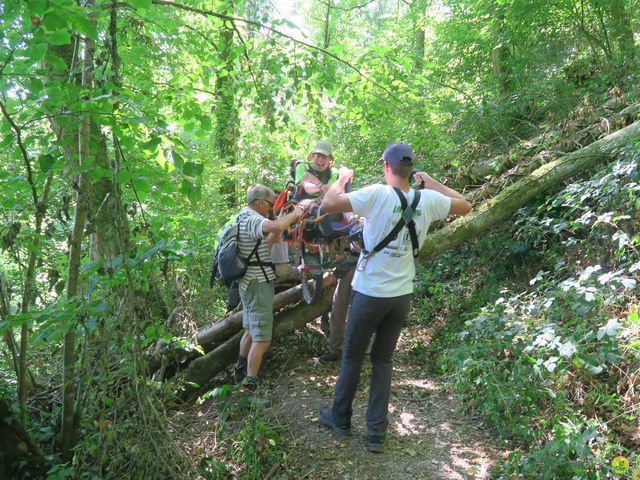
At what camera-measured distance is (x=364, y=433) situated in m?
4.11

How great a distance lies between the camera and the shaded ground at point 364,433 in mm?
3674

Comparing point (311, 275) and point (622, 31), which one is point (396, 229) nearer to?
point (311, 275)

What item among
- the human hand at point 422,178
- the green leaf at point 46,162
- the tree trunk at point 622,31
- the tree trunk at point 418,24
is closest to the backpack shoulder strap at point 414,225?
the human hand at point 422,178

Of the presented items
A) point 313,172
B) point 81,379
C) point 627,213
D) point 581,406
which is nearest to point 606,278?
point 581,406

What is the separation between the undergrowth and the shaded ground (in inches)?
9.9

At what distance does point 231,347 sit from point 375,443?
2.47 metres

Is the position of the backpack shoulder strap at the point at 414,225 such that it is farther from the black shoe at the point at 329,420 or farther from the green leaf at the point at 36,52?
the green leaf at the point at 36,52

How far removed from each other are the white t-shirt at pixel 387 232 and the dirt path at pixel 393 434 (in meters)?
1.42

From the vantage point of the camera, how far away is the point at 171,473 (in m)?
3.27

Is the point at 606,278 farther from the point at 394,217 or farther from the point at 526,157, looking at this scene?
the point at 526,157

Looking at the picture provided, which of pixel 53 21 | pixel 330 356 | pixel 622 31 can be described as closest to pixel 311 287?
pixel 330 356

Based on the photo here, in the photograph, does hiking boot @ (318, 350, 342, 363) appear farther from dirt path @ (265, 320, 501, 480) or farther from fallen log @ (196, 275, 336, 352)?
fallen log @ (196, 275, 336, 352)

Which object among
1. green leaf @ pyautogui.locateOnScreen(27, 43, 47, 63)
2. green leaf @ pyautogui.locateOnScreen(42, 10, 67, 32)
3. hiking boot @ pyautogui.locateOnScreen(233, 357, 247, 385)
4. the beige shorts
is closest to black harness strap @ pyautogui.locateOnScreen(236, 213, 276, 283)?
the beige shorts

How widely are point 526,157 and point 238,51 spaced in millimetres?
4435
